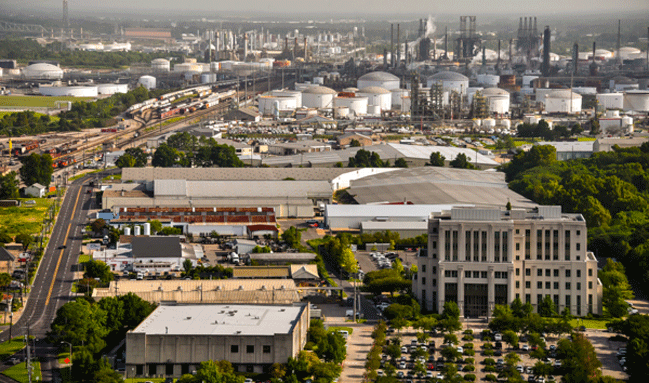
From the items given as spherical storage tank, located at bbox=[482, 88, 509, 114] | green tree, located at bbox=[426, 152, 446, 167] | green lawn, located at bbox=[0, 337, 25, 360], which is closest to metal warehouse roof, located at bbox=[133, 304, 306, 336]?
green lawn, located at bbox=[0, 337, 25, 360]

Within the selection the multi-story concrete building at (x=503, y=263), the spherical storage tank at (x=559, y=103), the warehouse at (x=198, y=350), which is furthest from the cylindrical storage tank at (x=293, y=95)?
the warehouse at (x=198, y=350)

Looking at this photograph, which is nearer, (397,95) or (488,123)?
(488,123)

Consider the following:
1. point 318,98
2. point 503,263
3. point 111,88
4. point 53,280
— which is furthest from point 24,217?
point 111,88

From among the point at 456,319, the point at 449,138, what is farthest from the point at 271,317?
the point at 449,138

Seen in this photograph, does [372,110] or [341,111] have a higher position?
[341,111]

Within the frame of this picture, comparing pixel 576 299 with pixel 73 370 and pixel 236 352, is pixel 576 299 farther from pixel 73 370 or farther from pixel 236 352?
pixel 73 370

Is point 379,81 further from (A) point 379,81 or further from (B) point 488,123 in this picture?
(B) point 488,123
